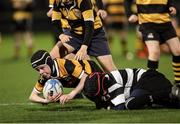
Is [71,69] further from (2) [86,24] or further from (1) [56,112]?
(2) [86,24]

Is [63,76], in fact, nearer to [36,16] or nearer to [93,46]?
[93,46]

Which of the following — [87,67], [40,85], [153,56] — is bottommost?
[40,85]

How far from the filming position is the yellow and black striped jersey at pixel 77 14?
1027 centimetres

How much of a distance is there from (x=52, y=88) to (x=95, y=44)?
1656mm

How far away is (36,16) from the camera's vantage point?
33875 mm

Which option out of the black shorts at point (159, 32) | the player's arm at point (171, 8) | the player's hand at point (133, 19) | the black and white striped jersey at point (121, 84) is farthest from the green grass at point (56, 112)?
the player's arm at point (171, 8)

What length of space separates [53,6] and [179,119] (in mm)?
3329

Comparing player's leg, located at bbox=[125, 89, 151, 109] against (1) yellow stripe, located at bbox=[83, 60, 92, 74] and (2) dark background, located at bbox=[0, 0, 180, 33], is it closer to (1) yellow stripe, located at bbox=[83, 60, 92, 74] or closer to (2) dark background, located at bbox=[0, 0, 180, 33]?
(1) yellow stripe, located at bbox=[83, 60, 92, 74]

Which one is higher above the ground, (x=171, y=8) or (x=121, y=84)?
(x=171, y=8)

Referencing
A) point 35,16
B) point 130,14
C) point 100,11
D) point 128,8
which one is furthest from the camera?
point 35,16

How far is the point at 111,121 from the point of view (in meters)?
8.70

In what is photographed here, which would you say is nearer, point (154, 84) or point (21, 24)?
point (154, 84)

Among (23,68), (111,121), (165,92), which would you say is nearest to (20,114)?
(111,121)

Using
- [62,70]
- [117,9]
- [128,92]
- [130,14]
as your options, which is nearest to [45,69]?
[62,70]
